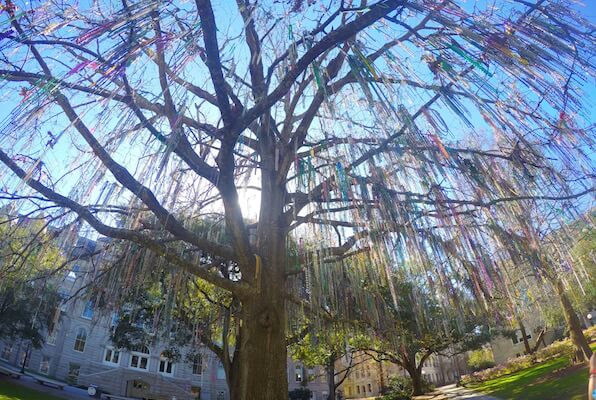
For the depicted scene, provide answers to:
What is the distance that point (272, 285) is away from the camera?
154 inches

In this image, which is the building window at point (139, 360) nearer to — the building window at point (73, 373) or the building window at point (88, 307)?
the building window at point (73, 373)

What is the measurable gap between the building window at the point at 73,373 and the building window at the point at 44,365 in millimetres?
1189

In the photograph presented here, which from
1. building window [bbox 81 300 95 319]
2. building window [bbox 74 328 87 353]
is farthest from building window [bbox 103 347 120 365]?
building window [bbox 81 300 95 319]

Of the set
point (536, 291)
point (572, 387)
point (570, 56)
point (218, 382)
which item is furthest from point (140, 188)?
point (218, 382)

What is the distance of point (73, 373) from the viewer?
24.9m

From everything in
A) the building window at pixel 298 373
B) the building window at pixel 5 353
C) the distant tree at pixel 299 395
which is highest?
the building window at pixel 5 353

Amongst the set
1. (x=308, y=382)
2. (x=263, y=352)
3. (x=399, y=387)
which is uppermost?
(x=308, y=382)

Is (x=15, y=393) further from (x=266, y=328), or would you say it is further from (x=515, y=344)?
(x=515, y=344)

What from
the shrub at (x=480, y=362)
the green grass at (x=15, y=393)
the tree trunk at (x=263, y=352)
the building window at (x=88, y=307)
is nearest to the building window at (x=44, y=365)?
the building window at (x=88, y=307)

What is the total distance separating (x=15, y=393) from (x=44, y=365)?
1234 centimetres

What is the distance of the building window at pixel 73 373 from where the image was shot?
2423 centimetres

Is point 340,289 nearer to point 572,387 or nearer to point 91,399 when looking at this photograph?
point 572,387

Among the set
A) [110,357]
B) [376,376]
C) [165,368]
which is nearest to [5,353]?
[110,357]

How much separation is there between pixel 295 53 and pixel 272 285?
2.19 m
